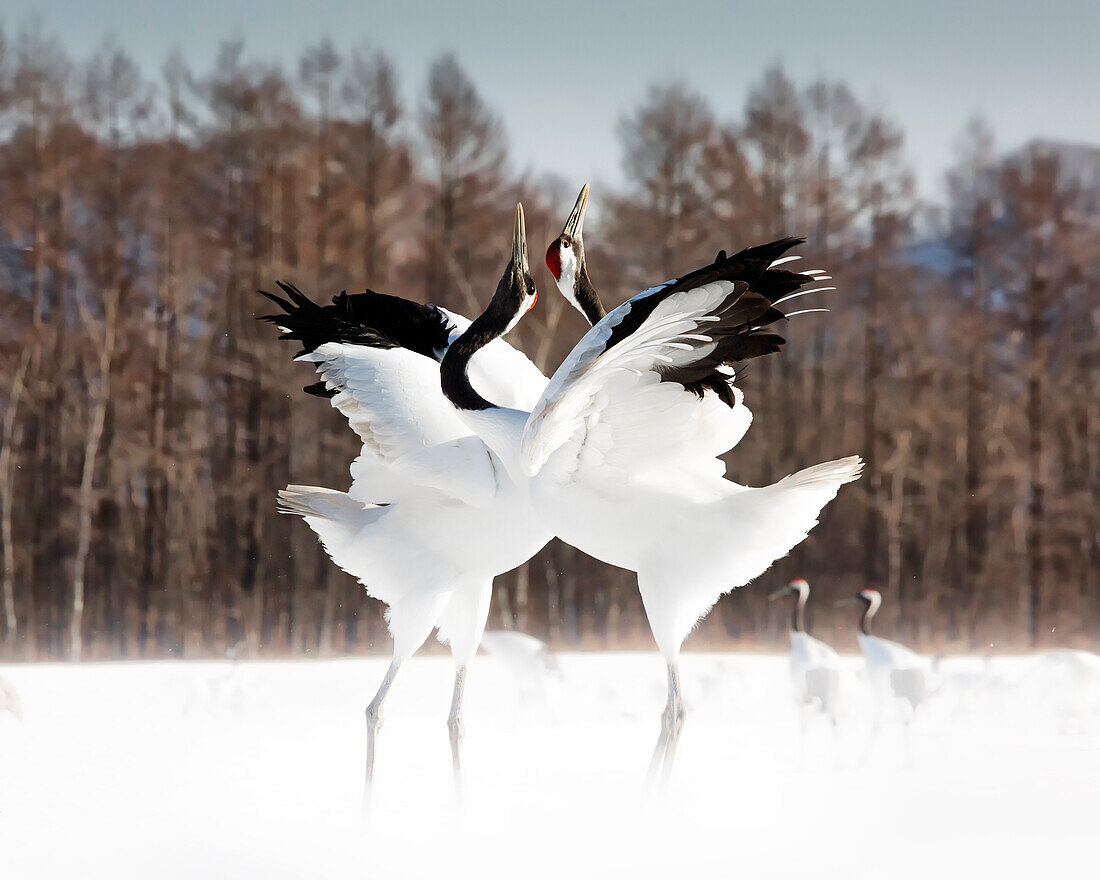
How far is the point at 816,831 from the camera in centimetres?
421

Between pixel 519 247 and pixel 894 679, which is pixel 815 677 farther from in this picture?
pixel 519 247

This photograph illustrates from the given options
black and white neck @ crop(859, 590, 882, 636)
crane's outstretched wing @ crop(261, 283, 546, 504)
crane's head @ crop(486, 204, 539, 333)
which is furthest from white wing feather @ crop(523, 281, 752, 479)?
black and white neck @ crop(859, 590, 882, 636)

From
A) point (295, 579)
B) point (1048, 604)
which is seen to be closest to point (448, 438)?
point (295, 579)

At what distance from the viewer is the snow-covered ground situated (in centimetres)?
389

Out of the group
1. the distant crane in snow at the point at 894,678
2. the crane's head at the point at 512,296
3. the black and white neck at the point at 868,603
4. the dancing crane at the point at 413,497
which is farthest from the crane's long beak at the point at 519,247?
the black and white neck at the point at 868,603

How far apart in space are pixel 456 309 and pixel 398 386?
8.10 m

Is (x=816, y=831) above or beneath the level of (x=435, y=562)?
beneath

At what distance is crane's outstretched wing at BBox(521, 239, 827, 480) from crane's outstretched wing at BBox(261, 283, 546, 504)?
590 millimetres

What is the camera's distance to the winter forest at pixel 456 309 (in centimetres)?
1188

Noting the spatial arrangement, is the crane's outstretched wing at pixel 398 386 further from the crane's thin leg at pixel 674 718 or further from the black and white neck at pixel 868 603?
the black and white neck at pixel 868 603

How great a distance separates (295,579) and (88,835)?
8.37 m

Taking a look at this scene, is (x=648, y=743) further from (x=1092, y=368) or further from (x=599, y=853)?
(x=1092, y=368)

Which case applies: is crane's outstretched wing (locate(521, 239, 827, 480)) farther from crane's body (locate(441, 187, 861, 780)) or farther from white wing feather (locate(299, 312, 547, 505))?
white wing feather (locate(299, 312, 547, 505))

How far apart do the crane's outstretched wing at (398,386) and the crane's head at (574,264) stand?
0.71 meters
